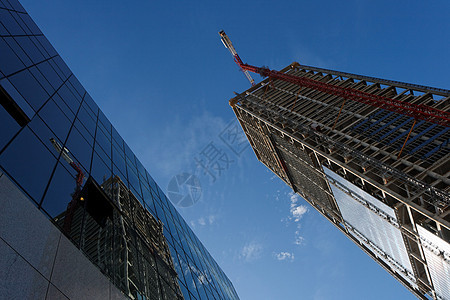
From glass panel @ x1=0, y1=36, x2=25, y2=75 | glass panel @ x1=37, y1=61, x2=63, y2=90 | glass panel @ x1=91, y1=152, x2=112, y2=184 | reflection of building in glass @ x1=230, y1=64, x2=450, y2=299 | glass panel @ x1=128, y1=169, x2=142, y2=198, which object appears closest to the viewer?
glass panel @ x1=0, y1=36, x2=25, y2=75

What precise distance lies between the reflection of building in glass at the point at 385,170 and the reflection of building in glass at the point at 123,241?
709 inches

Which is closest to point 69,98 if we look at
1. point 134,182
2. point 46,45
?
point 46,45

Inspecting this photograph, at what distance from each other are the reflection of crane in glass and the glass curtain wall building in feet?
0.19

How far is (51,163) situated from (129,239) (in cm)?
530

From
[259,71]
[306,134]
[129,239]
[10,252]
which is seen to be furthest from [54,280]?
[259,71]

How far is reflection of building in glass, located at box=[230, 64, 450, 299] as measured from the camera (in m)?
25.5

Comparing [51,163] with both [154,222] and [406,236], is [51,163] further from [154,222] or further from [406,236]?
[406,236]

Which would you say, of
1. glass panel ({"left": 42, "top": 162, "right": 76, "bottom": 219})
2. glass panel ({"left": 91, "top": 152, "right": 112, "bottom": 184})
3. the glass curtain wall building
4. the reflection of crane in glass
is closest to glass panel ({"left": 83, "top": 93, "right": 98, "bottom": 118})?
the glass curtain wall building

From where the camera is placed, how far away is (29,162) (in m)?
11.5

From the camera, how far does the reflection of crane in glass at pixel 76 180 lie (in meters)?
11.8

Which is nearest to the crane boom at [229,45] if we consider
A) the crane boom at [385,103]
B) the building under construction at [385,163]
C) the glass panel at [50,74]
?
the crane boom at [385,103]

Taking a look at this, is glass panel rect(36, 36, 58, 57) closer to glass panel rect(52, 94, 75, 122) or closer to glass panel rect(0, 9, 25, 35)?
glass panel rect(0, 9, 25, 35)

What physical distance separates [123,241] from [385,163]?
25.5 meters

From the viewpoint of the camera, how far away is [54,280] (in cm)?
889
